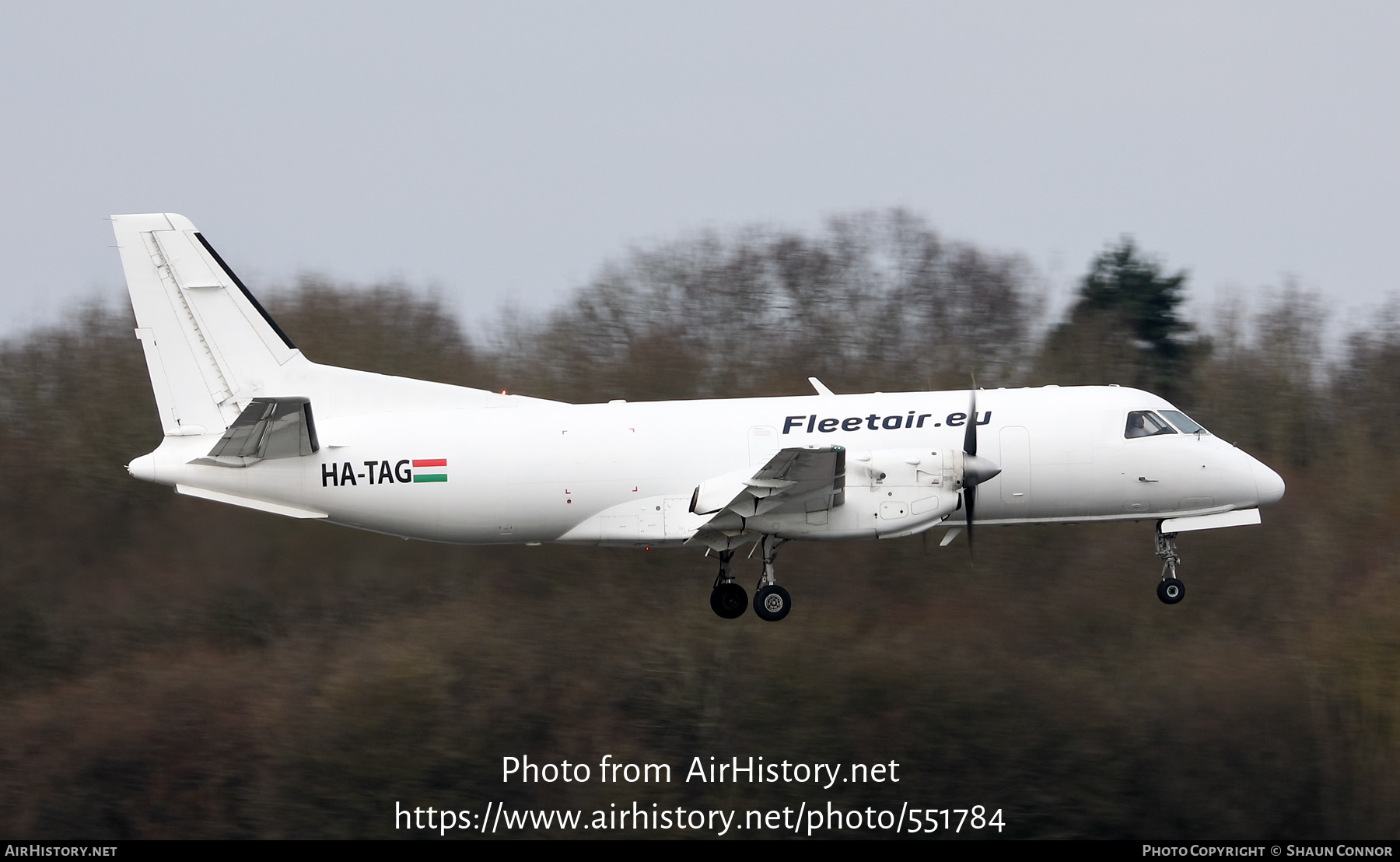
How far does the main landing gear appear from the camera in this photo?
15.2 m

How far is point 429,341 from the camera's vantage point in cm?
2314

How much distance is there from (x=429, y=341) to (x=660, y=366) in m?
4.21

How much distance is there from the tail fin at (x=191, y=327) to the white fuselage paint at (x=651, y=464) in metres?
0.48

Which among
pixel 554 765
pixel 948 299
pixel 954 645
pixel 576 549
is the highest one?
pixel 948 299

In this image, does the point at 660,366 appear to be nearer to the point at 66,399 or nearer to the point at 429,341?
the point at 429,341

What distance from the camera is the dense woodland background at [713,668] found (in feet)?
68.2

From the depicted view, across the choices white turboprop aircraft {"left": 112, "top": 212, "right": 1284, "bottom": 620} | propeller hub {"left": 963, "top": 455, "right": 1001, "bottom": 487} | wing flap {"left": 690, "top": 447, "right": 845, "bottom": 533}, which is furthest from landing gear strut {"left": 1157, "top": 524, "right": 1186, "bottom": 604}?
wing flap {"left": 690, "top": 447, "right": 845, "bottom": 533}

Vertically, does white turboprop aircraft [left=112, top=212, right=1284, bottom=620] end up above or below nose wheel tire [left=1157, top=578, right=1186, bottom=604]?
above

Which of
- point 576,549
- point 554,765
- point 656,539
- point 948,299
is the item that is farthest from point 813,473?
point 948,299

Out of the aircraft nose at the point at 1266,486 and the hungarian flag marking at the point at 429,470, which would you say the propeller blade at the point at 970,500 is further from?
the hungarian flag marking at the point at 429,470

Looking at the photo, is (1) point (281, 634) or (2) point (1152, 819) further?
(2) point (1152, 819)

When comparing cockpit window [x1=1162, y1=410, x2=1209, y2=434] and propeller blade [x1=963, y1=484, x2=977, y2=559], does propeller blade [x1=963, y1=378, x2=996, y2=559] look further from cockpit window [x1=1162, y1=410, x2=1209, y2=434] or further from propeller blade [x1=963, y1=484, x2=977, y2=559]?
cockpit window [x1=1162, y1=410, x2=1209, y2=434]

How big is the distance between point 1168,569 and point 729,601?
17.8 feet

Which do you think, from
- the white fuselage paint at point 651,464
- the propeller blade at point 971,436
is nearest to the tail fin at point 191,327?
the white fuselage paint at point 651,464
